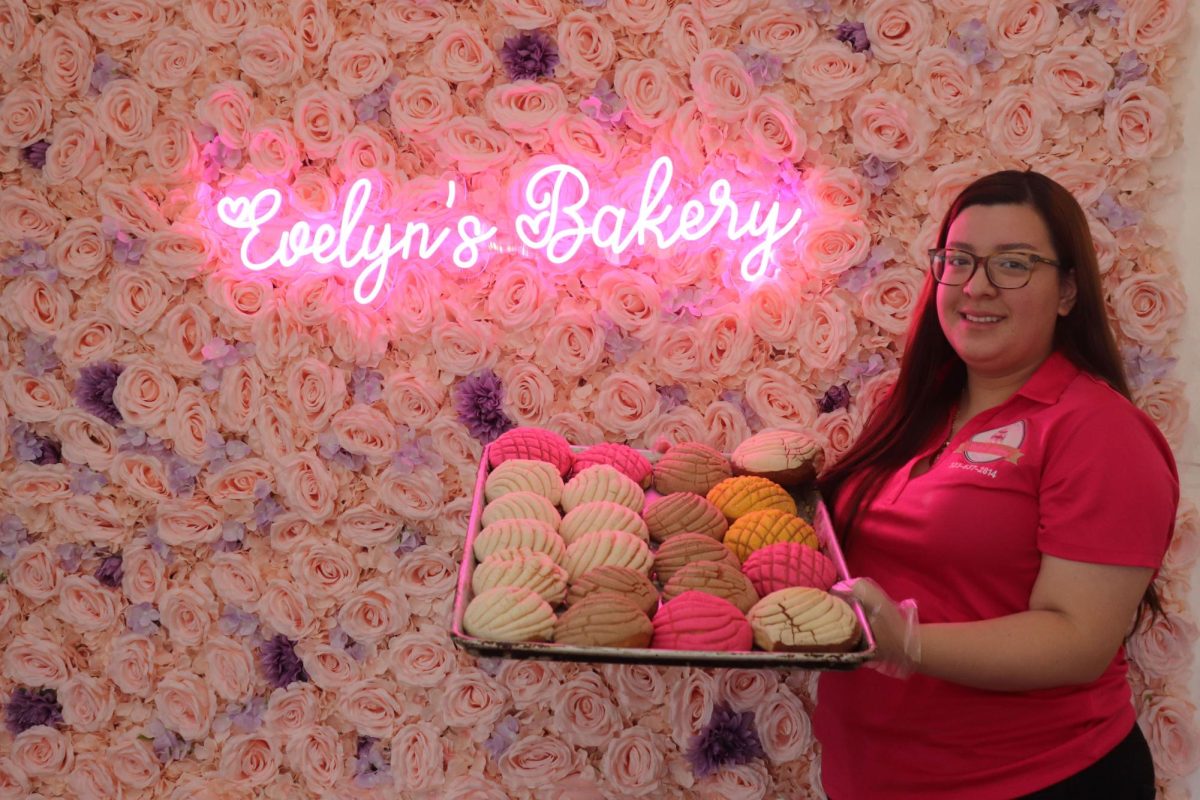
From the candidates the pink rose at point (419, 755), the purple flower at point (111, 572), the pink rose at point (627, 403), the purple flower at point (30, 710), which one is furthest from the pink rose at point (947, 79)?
the purple flower at point (30, 710)

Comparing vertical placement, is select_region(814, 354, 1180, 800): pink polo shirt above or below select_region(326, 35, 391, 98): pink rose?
below

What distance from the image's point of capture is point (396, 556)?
2.66 metres

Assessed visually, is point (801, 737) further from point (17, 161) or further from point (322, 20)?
point (17, 161)

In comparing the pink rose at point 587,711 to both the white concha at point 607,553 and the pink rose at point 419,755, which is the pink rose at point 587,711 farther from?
the white concha at point 607,553

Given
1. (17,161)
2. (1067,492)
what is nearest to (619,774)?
(1067,492)

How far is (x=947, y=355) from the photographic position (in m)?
2.21

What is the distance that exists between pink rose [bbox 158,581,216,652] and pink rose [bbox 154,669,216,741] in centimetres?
9

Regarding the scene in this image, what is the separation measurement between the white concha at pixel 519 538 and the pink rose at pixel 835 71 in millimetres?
1245

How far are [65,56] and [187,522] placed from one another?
1220mm

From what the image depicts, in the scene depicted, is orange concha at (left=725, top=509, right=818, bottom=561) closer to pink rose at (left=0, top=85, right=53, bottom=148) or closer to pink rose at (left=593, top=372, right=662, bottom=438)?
pink rose at (left=593, top=372, right=662, bottom=438)

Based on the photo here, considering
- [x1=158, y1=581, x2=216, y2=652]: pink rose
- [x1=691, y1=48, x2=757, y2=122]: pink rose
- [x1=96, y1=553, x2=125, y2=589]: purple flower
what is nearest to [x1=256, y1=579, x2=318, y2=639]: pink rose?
[x1=158, y1=581, x2=216, y2=652]: pink rose

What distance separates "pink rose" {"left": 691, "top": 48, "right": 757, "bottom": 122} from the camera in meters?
2.44

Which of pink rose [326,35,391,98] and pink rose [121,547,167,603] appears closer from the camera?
pink rose [326,35,391,98]

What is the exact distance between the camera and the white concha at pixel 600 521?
6.56 ft
